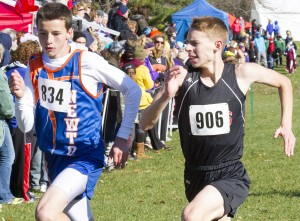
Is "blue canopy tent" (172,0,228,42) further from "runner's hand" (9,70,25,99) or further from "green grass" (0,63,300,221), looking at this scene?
"runner's hand" (9,70,25,99)

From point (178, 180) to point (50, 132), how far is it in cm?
520

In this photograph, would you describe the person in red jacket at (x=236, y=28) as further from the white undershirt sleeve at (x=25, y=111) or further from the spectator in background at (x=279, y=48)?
the white undershirt sleeve at (x=25, y=111)

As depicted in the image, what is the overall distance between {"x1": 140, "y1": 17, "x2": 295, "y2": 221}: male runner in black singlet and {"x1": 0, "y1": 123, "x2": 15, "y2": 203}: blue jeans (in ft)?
11.5

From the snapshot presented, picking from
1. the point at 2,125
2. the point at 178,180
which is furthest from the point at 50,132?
the point at 178,180

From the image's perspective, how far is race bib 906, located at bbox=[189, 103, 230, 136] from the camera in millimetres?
6215

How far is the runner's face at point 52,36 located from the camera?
20.4ft

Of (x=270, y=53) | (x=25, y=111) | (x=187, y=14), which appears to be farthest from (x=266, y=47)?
(x=25, y=111)

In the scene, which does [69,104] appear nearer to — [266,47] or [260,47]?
[260,47]

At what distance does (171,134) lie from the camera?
17.2 metres

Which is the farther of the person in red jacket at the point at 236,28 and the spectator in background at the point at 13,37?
the person in red jacket at the point at 236,28

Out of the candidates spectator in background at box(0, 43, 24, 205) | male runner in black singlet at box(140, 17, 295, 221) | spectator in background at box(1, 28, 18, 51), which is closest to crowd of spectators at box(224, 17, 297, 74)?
spectator in background at box(1, 28, 18, 51)

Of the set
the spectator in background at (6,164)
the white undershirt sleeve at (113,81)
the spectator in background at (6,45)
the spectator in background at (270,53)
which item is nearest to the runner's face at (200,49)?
the white undershirt sleeve at (113,81)

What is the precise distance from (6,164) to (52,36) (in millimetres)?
3543

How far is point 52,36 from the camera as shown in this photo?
20.4 feet
